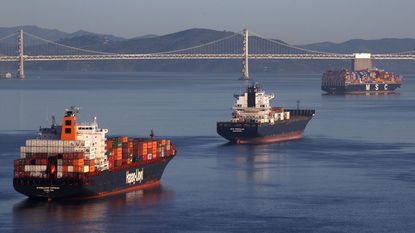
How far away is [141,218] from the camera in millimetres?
45469

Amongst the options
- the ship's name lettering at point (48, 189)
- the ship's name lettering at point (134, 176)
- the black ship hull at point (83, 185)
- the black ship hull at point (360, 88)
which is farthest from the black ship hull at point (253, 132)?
the black ship hull at point (360, 88)

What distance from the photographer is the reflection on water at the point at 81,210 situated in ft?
145

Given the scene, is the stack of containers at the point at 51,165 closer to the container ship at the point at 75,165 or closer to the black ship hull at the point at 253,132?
the container ship at the point at 75,165

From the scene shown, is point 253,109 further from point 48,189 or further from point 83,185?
point 48,189

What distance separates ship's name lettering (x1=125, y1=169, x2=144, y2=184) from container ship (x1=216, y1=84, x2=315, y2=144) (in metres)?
24.5

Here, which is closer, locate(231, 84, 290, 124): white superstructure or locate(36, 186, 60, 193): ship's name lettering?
locate(36, 186, 60, 193): ship's name lettering

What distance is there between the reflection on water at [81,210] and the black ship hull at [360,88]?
120 meters

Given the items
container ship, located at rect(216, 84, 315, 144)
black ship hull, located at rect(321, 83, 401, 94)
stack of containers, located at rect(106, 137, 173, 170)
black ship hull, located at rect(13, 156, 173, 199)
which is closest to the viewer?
black ship hull, located at rect(13, 156, 173, 199)

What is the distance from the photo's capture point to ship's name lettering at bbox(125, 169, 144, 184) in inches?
2014

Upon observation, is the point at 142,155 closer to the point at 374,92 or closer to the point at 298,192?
the point at 298,192

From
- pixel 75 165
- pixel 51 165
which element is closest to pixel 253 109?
pixel 75 165

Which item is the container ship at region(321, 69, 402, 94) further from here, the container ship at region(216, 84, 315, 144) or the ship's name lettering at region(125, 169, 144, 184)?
the ship's name lettering at region(125, 169, 144, 184)

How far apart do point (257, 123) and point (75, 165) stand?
3099 cm

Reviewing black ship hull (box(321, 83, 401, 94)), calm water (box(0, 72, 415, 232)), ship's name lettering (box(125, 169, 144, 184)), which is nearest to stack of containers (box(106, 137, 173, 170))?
ship's name lettering (box(125, 169, 144, 184))
